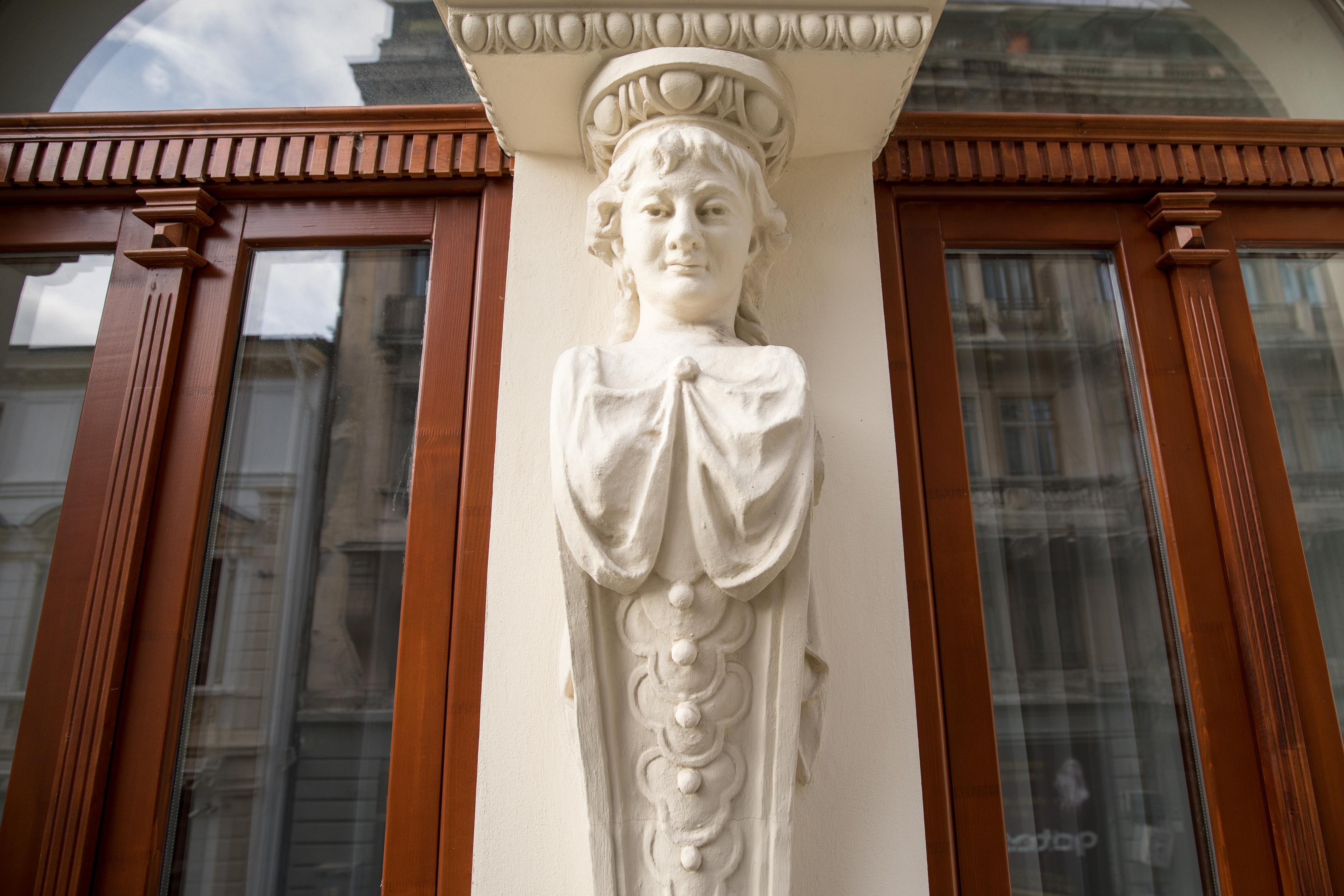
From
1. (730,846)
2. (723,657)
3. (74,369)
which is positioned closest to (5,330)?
(74,369)

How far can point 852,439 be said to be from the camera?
65.1 inches

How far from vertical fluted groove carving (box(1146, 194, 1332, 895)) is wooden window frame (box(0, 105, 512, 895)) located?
1683 mm

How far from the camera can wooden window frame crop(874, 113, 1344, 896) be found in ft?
5.33

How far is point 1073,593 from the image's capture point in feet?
5.99

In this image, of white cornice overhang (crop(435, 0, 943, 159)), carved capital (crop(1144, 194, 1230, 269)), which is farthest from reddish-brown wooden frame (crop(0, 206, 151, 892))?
carved capital (crop(1144, 194, 1230, 269))

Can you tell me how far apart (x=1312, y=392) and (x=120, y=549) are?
2941mm

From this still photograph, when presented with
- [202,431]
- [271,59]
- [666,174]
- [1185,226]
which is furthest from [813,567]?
[271,59]

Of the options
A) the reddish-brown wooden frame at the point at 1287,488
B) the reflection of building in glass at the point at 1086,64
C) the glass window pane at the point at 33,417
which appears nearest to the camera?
the reddish-brown wooden frame at the point at 1287,488

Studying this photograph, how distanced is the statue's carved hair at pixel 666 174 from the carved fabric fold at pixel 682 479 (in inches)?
12.6

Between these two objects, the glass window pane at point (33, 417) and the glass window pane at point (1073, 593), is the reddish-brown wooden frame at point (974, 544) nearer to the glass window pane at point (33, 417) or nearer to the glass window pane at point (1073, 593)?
the glass window pane at point (1073, 593)

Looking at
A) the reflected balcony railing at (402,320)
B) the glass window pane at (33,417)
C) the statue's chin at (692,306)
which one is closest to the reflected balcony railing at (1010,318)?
the statue's chin at (692,306)

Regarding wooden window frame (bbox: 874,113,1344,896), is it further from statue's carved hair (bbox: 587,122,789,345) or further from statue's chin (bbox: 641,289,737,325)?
statue's chin (bbox: 641,289,737,325)

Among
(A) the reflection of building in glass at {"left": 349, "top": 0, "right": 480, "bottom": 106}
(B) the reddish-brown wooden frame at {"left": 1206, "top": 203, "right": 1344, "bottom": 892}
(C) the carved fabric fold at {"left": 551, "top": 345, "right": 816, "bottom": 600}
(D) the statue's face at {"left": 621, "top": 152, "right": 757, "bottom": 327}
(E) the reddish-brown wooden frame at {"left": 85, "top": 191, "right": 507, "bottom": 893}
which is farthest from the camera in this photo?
(A) the reflection of building in glass at {"left": 349, "top": 0, "right": 480, "bottom": 106}

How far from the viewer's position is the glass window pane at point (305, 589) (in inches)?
64.9
